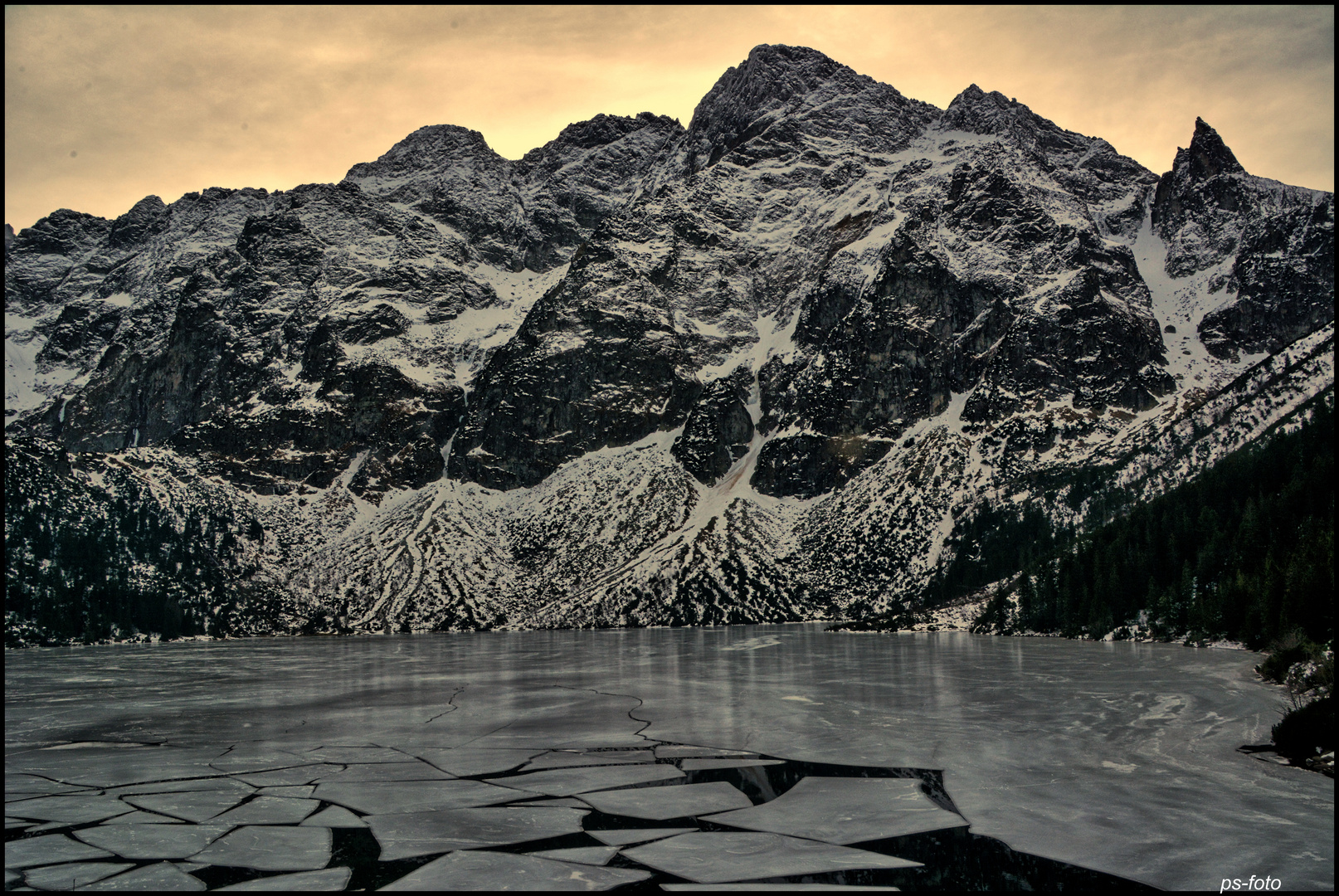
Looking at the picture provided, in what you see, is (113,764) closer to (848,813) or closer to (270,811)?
(270,811)

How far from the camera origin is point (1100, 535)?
12662cm

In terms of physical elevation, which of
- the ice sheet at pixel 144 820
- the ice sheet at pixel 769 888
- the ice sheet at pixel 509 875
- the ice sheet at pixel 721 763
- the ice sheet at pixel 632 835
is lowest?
the ice sheet at pixel 721 763

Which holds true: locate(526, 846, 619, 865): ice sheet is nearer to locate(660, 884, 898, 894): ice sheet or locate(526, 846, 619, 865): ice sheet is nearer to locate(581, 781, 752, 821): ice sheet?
locate(660, 884, 898, 894): ice sheet

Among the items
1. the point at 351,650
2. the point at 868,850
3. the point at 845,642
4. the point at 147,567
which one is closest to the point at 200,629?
the point at 147,567

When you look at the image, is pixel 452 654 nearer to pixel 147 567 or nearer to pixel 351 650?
pixel 351 650

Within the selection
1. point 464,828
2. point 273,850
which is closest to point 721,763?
point 464,828

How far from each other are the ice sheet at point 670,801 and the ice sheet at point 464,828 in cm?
99

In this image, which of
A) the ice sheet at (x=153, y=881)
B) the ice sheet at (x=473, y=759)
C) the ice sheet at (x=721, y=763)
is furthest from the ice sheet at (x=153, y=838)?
the ice sheet at (x=721, y=763)

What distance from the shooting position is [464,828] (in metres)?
18.7

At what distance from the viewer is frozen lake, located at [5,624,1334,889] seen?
16.4 metres

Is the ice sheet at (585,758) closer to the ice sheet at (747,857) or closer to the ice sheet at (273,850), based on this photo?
the ice sheet at (273,850)

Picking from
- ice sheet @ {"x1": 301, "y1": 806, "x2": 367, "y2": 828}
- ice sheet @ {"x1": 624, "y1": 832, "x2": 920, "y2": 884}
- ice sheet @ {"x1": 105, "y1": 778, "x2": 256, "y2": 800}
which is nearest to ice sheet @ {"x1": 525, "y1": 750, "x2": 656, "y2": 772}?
ice sheet @ {"x1": 301, "y1": 806, "x2": 367, "y2": 828}

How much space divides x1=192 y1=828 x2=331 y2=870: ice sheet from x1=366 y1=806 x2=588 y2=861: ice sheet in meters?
1.03

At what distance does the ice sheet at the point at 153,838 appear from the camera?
17.2 m
